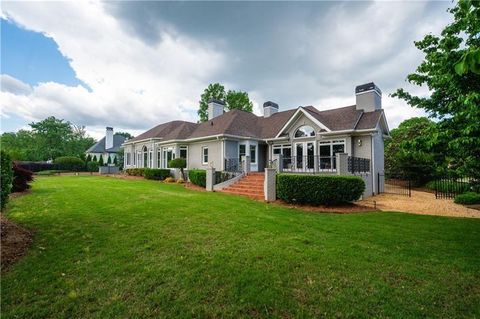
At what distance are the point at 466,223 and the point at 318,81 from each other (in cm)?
1260

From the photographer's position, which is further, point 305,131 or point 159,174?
point 159,174

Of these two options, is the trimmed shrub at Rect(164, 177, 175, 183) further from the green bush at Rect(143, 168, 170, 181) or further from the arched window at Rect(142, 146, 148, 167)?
the arched window at Rect(142, 146, 148, 167)

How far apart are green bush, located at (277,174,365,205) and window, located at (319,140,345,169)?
206 inches

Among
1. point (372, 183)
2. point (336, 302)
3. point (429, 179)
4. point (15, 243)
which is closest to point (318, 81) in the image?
point (372, 183)

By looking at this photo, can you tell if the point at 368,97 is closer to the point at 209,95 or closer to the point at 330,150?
the point at 330,150

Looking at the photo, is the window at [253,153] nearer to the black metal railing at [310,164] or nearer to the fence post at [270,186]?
the black metal railing at [310,164]

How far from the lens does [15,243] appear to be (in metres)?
4.54

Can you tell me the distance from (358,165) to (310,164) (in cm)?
347

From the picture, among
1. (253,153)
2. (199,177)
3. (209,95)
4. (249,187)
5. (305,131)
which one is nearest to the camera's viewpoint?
(249,187)

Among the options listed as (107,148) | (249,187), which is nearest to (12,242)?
(249,187)

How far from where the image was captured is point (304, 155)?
16375 mm

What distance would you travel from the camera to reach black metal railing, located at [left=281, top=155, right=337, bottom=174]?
14876mm

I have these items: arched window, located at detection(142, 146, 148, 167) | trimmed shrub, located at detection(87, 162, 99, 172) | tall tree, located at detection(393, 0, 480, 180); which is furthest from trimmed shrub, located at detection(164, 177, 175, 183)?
trimmed shrub, located at detection(87, 162, 99, 172)

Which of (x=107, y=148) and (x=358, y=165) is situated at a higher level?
(x=107, y=148)
